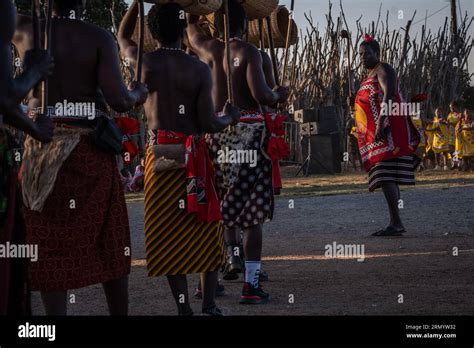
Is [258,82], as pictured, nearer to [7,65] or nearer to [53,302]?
[53,302]

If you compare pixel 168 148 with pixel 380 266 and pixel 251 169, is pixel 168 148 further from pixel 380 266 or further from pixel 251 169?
pixel 380 266

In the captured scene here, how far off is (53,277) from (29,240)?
201mm

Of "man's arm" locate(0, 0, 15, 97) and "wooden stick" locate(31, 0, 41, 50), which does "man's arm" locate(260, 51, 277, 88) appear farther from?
"man's arm" locate(0, 0, 15, 97)

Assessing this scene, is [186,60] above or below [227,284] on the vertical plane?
above

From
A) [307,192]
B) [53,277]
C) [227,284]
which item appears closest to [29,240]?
[53,277]

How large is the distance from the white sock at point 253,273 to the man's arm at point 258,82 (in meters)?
1.06

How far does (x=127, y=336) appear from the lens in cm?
395

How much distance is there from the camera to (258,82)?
19.5 feet

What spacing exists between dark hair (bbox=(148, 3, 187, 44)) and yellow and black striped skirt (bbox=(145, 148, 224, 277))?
690mm

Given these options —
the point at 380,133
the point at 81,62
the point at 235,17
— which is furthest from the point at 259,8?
the point at 81,62

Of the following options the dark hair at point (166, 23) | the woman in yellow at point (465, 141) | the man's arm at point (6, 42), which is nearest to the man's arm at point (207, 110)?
the dark hair at point (166, 23)

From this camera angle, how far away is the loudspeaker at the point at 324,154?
69.2 feet

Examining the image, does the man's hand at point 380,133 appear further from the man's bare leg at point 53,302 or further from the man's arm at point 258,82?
the man's bare leg at point 53,302

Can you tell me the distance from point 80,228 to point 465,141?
16.8 metres
